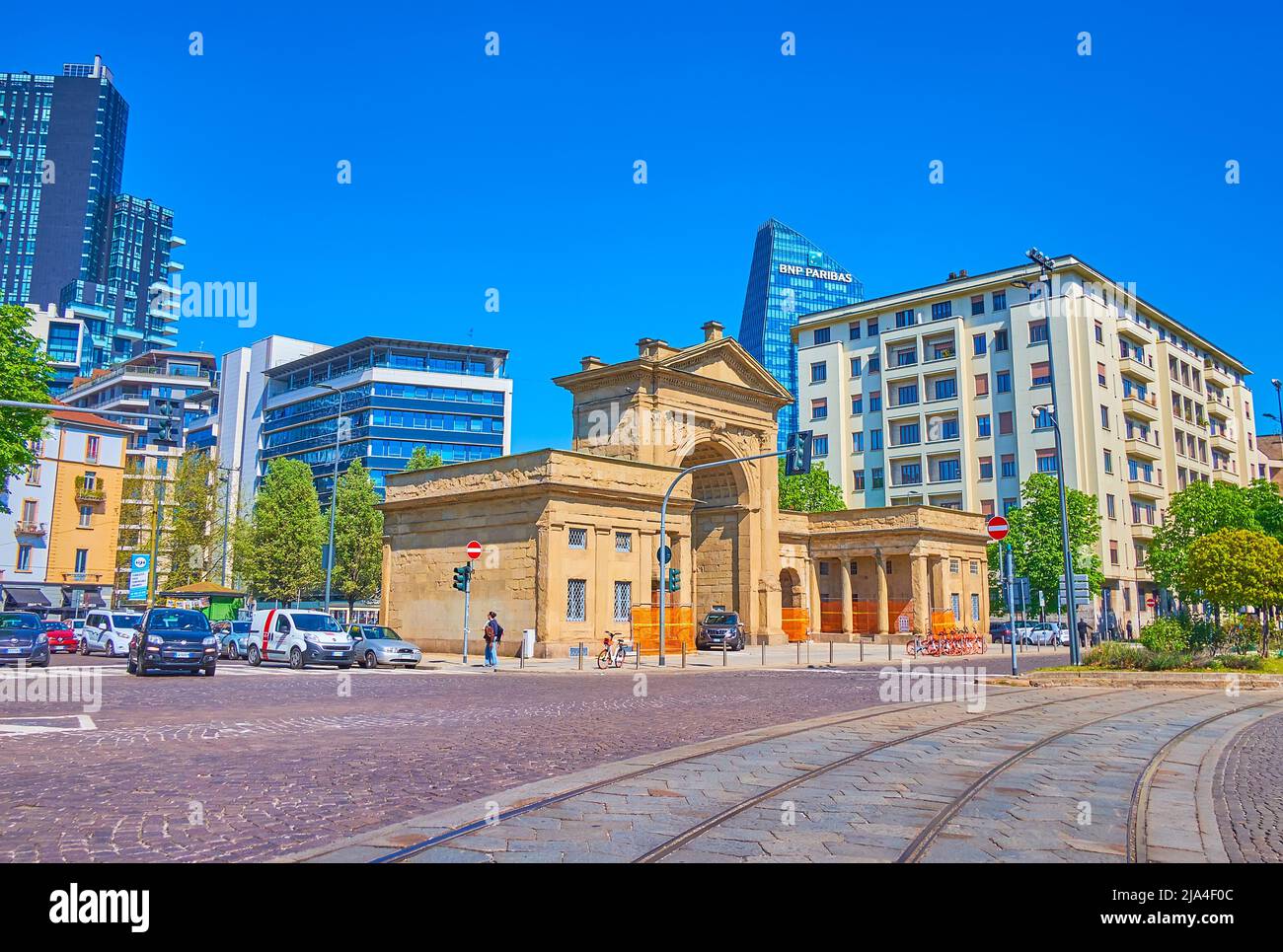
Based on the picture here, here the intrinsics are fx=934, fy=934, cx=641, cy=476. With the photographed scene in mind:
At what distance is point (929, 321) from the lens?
7306cm

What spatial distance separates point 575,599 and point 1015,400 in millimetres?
44437

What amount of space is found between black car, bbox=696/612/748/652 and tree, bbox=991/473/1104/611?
22.9 meters

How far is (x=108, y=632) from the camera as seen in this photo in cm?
3606

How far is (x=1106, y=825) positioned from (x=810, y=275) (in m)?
194

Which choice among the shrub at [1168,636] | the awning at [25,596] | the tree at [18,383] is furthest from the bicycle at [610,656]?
the awning at [25,596]

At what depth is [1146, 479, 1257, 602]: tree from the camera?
56.8m

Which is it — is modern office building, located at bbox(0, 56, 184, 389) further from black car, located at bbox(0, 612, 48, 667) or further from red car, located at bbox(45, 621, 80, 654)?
black car, located at bbox(0, 612, 48, 667)

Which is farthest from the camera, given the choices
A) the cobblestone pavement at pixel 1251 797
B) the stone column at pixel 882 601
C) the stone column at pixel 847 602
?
the stone column at pixel 847 602

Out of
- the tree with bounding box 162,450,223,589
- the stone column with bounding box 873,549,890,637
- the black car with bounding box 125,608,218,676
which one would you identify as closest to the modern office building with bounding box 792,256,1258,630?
the stone column with bounding box 873,549,890,637

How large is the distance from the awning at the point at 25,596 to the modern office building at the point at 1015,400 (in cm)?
5839

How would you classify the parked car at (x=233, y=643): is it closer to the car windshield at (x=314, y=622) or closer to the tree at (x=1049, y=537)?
the car windshield at (x=314, y=622)

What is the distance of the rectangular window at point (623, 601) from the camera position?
37438 millimetres
